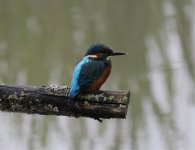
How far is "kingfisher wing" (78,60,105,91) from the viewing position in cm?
306

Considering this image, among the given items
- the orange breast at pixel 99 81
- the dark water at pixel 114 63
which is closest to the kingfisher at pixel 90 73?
the orange breast at pixel 99 81

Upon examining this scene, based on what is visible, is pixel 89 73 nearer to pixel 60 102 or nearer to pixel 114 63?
pixel 60 102

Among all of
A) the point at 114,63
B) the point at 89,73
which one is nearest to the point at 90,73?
the point at 89,73

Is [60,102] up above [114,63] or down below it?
below

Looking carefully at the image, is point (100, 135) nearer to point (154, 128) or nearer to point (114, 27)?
point (154, 128)

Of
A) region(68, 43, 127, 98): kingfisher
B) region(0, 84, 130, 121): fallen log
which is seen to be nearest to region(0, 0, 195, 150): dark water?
region(68, 43, 127, 98): kingfisher

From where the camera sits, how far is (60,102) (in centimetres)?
293

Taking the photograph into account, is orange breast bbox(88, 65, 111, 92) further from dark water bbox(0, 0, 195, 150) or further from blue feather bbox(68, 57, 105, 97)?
dark water bbox(0, 0, 195, 150)

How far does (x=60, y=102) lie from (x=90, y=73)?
0.25 m

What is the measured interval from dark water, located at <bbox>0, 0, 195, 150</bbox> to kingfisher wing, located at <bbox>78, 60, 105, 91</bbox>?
2.41m

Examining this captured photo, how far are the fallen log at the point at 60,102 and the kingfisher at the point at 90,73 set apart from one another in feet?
0.17

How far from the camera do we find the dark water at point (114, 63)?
18.7ft

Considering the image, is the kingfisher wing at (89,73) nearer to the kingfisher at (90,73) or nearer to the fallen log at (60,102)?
the kingfisher at (90,73)

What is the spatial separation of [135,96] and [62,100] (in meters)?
3.64
